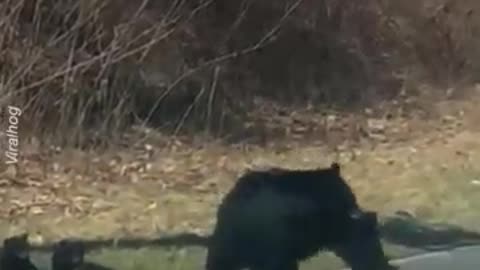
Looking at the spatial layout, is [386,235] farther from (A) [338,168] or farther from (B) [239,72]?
(B) [239,72]

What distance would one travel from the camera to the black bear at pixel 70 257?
1.82 meters

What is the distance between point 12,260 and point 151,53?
0.54 m

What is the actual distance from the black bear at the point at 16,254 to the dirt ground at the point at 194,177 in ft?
0.07

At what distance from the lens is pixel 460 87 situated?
6.24 feet

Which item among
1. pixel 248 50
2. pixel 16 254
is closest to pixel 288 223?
pixel 248 50

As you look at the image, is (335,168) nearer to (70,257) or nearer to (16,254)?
(70,257)

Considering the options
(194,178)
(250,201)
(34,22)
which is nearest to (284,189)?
(250,201)

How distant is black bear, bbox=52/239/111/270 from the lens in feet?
5.98

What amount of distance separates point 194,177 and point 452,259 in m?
0.61

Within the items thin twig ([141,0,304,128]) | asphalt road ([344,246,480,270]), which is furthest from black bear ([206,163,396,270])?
thin twig ([141,0,304,128])

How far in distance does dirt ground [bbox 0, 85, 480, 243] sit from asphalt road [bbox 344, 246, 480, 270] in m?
0.08

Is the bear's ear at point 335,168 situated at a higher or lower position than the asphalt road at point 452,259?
higher
